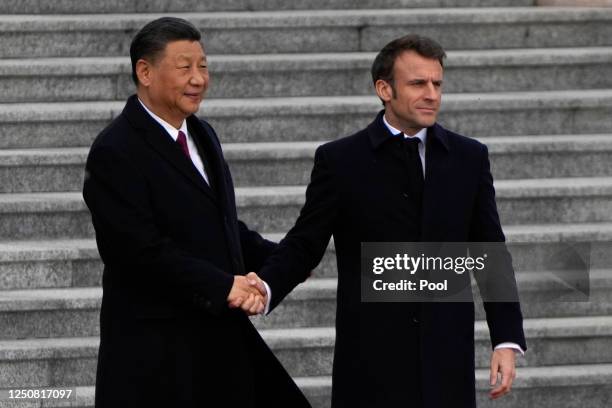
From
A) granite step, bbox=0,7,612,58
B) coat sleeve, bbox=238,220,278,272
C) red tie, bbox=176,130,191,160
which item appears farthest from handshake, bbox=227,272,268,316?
granite step, bbox=0,7,612,58

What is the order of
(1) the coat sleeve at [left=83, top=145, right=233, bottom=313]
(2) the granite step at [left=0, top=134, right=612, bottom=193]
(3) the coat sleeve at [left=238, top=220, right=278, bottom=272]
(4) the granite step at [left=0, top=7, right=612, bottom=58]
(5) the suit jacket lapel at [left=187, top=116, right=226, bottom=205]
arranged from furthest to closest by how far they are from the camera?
(4) the granite step at [left=0, top=7, right=612, bottom=58], (2) the granite step at [left=0, top=134, right=612, bottom=193], (3) the coat sleeve at [left=238, top=220, right=278, bottom=272], (5) the suit jacket lapel at [left=187, top=116, right=226, bottom=205], (1) the coat sleeve at [left=83, top=145, right=233, bottom=313]

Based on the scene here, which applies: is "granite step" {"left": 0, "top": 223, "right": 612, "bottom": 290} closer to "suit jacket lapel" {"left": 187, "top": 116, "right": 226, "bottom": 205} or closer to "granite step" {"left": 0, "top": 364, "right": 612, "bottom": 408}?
"granite step" {"left": 0, "top": 364, "right": 612, "bottom": 408}

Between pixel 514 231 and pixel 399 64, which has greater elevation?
pixel 399 64

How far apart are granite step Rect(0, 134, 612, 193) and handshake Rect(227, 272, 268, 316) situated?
271cm

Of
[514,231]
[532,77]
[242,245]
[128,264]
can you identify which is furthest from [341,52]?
[128,264]

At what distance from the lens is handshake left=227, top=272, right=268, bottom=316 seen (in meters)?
4.70

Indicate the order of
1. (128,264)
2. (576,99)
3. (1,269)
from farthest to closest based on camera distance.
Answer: (576,99) < (1,269) < (128,264)

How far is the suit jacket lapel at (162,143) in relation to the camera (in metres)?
4.72

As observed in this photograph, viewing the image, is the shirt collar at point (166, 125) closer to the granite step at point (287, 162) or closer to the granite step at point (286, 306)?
the granite step at point (286, 306)

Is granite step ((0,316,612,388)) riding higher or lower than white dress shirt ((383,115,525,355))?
lower

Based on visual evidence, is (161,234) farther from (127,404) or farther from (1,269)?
(1,269)

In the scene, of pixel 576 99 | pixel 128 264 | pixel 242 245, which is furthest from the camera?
pixel 576 99

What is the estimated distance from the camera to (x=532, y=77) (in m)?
8.36

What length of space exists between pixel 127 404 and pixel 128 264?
0.45m
